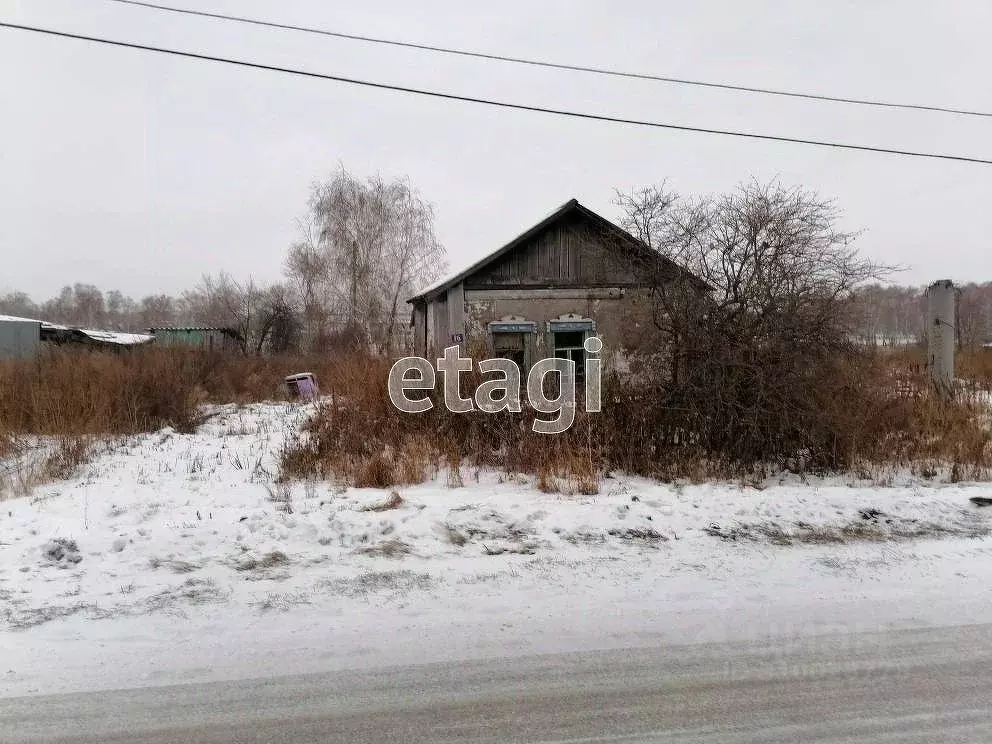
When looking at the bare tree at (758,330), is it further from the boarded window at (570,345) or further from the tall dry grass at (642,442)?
the boarded window at (570,345)

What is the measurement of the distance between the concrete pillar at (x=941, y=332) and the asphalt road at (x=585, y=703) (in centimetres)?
1076

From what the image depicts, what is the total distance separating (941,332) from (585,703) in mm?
12904

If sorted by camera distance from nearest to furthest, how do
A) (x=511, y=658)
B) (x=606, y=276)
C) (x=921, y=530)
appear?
(x=511, y=658) < (x=921, y=530) < (x=606, y=276)

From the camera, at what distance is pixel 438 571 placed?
4500mm

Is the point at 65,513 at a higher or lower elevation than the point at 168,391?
lower

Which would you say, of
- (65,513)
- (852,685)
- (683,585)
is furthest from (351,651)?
(65,513)

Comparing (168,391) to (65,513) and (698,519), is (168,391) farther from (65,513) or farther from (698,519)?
(698,519)

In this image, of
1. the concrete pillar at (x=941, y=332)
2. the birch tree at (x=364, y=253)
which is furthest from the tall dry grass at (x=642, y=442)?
the birch tree at (x=364, y=253)

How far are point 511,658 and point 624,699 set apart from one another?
26.1 inches

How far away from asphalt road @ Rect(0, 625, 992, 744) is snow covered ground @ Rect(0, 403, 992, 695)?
0.19 metres

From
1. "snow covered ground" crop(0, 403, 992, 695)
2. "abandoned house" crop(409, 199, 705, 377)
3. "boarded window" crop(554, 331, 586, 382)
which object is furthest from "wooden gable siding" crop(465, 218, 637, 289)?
"snow covered ground" crop(0, 403, 992, 695)

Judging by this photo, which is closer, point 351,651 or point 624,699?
point 624,699

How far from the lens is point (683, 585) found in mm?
4223

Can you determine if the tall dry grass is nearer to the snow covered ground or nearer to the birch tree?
the snow covered ground
